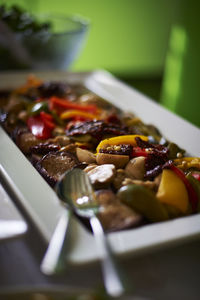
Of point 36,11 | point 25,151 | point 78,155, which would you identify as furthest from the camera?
point 36,11

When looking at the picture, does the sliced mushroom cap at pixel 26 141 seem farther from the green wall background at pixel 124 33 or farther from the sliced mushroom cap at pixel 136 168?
the green wall background at pixel 124 33

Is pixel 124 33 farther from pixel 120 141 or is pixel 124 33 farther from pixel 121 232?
pixel 121 232

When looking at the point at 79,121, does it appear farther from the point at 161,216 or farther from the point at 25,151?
the point at 161,216

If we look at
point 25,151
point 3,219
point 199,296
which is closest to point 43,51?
point 25,151

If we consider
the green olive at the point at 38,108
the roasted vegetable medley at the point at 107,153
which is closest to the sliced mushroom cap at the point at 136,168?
the roasted vegetable medley at the point at 107,153

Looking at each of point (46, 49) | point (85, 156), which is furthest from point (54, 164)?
point (46, 49)

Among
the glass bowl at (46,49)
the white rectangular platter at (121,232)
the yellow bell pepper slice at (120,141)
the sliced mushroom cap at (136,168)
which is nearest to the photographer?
the white rectangular platter at (121,232)

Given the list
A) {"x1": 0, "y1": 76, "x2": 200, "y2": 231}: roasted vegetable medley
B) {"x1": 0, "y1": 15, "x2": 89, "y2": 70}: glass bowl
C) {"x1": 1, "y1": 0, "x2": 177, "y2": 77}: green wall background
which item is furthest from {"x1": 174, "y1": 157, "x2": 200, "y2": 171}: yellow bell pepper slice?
{"x1": 1, "y1": 0, "x2": 177, "y2": 77}: green wall background
